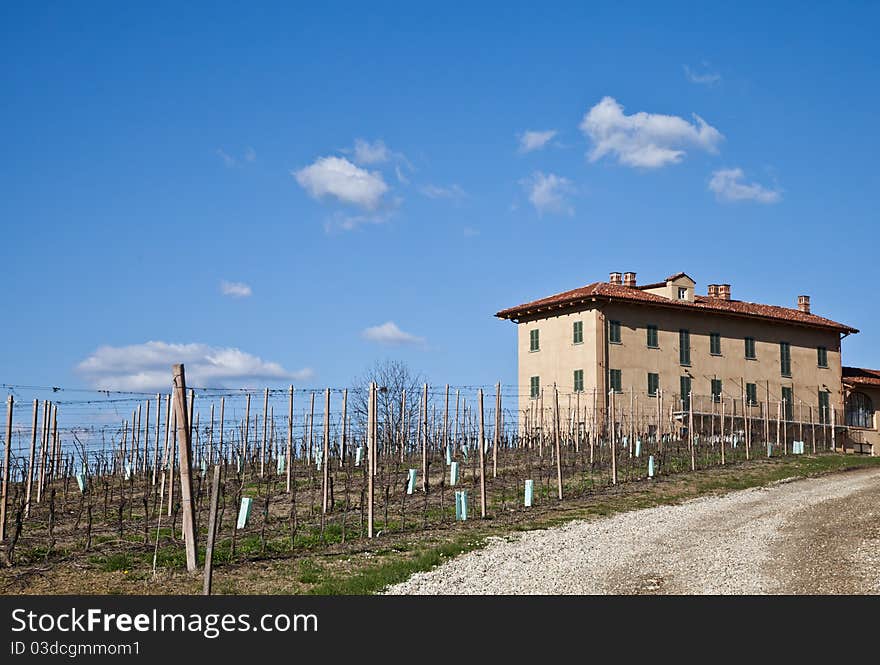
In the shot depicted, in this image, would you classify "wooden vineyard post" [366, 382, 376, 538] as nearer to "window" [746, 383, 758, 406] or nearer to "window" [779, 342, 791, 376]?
"window" [746, 383, 758, 406]

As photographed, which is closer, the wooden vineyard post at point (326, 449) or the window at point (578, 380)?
the wooden vineyard post at point (326, 449)

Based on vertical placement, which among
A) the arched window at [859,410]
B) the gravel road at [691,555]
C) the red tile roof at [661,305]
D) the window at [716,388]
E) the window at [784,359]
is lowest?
the gravel road at [691,555]

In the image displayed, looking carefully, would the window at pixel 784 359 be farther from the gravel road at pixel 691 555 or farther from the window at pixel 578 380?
the gravel road at pixel 691 555

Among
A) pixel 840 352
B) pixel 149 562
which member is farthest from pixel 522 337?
pixel 149 562

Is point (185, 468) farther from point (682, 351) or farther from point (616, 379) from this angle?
point (682, 351)

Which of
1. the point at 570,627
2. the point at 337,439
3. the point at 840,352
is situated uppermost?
the point at 840,352

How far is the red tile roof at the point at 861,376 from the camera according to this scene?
5053cm

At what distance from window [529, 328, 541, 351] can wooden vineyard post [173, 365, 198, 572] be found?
31.6m

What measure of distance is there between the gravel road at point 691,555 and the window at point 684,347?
22086 millimetres

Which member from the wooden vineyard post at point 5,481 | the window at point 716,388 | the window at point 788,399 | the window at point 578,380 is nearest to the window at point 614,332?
the window at point 578,380

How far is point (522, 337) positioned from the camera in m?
46.2

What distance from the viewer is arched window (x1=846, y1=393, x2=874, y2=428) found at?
164 ft

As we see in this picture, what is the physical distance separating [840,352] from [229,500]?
37.6 m

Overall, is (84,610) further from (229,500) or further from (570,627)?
(229,500)
